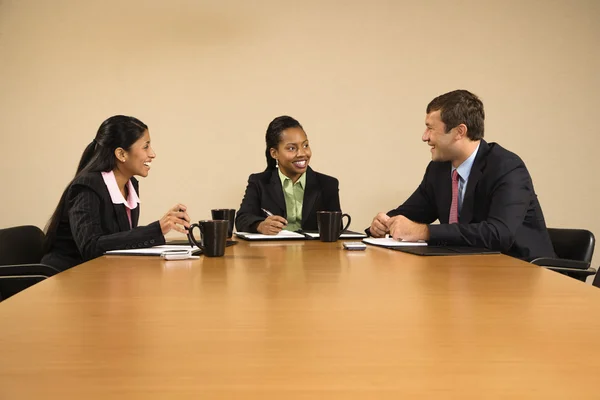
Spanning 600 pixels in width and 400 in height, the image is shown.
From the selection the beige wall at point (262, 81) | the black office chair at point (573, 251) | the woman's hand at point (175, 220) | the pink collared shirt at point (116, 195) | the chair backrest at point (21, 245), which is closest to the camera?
the woman's hand at point (175, 220)

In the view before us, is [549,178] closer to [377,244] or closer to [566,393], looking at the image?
[377,244]

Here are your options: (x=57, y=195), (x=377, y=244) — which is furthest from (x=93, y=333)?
(x=57, y=195)

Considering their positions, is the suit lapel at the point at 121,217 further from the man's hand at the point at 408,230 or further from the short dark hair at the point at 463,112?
the short dark hair at the point at 463,112

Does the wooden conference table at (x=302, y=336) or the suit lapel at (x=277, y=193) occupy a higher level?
the suit lapel at (x=277, y=193)

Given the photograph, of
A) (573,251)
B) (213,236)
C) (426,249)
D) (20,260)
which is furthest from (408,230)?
(20,260)

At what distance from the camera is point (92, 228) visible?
2.43 m

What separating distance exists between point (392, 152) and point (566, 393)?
12.2 ft

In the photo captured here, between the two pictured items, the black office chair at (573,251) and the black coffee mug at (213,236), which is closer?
the black coffee mug at (213,236)

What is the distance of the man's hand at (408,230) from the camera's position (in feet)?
7.67

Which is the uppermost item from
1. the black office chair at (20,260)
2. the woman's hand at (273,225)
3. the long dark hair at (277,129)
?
the long dark hair at (277,129)

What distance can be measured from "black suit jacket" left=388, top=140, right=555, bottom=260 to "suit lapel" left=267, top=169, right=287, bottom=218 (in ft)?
3.10

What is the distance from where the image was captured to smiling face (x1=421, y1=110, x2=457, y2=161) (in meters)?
2.85

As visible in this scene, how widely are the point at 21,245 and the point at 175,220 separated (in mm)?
847

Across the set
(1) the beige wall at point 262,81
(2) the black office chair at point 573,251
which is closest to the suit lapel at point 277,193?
(1) the beige wall at point 262,81
